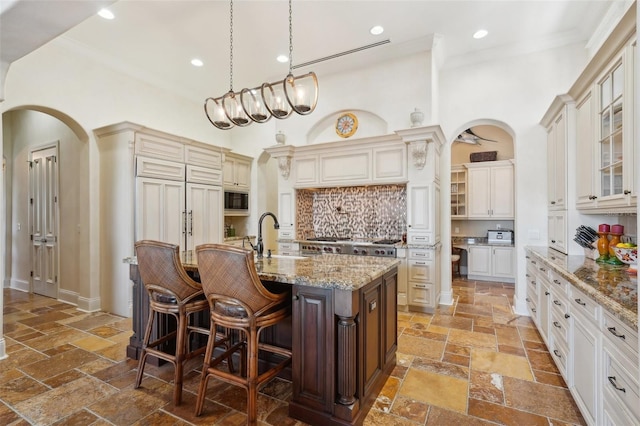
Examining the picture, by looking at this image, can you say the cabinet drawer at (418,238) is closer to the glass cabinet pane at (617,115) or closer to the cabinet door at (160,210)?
the glass cabinet pane at (617,115)

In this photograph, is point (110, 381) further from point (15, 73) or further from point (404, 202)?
point (404, 202)

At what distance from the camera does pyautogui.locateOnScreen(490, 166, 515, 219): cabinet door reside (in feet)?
20.4

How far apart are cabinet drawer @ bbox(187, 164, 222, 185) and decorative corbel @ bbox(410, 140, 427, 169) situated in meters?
3.32

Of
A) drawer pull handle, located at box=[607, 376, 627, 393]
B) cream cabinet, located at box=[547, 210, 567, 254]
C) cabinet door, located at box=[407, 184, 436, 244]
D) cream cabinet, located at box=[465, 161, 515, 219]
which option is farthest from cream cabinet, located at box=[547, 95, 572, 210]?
cream cabinet, located at box=[465, 161, 515, 219]

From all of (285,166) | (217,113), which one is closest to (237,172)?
(285,166)

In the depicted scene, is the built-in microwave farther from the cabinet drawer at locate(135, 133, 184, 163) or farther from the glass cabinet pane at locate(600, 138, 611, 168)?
the glass cabinet pane at locate(600, 138, 611, 168)

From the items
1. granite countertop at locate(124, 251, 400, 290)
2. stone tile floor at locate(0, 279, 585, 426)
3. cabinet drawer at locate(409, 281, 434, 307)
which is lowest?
stone tile floor at locate(0, 279, 585, 426)

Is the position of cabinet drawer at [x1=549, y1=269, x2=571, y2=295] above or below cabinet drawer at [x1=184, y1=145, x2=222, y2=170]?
below

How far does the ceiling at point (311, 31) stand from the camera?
3391 mm

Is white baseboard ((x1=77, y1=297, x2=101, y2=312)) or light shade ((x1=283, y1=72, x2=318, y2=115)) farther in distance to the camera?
white baseboard ((x1=77, y1=297, x2=101, y2=312))

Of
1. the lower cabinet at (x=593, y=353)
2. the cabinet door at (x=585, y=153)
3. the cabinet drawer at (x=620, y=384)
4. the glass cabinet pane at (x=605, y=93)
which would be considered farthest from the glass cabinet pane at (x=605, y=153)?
the cabinet drawer at (x=620, y=384)

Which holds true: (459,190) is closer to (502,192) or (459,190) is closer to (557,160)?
(502,192)

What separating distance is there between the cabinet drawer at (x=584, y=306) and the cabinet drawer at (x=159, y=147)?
4.90 m

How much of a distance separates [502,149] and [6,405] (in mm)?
8311
